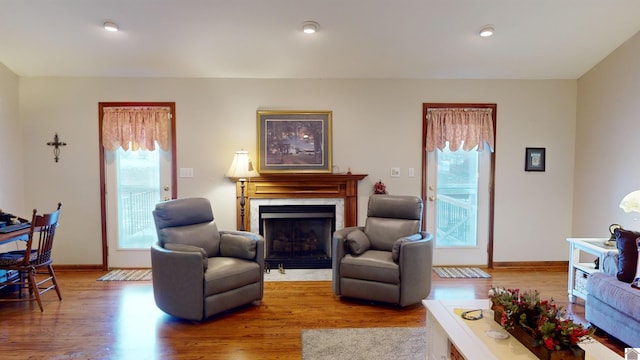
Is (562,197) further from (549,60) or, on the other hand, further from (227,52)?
(227,52)

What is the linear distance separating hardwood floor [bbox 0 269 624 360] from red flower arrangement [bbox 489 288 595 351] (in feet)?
3.73

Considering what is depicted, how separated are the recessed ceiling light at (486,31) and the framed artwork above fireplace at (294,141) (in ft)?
5.87

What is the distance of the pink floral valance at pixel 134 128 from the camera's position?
13.8 feet

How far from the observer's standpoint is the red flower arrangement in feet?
5.33

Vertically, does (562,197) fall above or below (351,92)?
below

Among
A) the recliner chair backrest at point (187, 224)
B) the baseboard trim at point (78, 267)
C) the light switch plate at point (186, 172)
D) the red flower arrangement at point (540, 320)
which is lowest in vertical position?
the baseboard trim at point (78, 267)

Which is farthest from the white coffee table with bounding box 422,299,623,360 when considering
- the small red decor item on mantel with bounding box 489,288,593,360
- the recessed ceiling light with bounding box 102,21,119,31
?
the recessed ceiling light with bounding box 102,21,119,31

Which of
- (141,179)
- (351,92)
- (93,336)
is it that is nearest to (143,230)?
(141,179)

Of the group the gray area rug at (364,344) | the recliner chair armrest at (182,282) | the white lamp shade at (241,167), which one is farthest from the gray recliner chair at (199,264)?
the gray area rug at (364,344)

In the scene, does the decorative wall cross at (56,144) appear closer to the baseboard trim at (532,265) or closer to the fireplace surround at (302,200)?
the fireplace surround at (302,200)

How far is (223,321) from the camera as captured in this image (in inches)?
119

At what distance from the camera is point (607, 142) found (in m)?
3.93

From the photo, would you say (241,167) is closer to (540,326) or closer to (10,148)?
(10,148)

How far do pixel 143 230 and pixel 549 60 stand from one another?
5134mm
